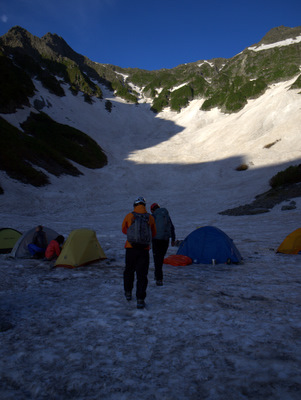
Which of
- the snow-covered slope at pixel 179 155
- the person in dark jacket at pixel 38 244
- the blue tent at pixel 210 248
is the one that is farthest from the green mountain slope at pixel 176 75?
the blue tent at pixel 210 248

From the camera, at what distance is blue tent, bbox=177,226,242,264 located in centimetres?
939

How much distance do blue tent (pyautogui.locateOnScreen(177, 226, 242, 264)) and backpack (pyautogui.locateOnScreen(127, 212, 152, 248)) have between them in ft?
15.9

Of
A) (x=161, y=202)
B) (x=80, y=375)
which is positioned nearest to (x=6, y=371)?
(x=80, y=375)

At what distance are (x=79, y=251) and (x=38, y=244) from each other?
8.23 ft

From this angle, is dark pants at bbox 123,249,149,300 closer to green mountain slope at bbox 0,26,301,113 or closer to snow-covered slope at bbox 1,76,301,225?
snow-covered slope at bbox 1,76,301,225

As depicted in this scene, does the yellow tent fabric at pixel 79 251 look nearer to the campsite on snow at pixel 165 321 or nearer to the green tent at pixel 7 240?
the campsite on snow at pixel 165 321

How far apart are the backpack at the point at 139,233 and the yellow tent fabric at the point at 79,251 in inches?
161

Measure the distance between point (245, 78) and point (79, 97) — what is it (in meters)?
56.5

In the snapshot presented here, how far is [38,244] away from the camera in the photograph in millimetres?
10414

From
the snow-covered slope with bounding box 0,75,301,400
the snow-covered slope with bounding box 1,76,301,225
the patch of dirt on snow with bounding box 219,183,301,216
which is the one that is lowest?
the snow-covered slope with bounding box 0,75,301,400

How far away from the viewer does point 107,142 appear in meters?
66.1

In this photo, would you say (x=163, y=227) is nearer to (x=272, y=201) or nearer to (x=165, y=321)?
(x=165, y=321)

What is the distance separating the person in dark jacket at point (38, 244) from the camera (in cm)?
1014

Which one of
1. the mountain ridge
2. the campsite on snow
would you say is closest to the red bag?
the campsite on snow
